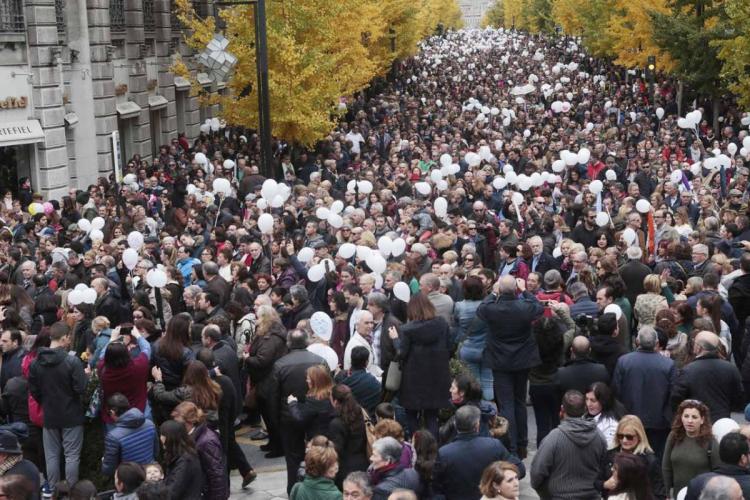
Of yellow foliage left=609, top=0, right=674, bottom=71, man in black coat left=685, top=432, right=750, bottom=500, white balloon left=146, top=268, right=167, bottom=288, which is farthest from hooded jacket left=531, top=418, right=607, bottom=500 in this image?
yellow foliage left=609, top=0, right=674, bottom=71

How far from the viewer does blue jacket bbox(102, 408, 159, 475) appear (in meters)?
9.27

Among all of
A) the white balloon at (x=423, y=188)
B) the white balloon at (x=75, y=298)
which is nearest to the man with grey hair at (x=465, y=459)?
the white balloon at (x=75, y=298)

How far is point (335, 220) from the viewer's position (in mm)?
16969

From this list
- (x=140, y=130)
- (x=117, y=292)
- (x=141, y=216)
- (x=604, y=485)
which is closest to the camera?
(x=604, y=485)

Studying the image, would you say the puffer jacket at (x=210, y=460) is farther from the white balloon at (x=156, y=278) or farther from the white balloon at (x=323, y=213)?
the white balloon at (x=323, y=213)

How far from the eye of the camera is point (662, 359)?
32.8 feet

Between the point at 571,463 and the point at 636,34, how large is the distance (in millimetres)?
41517

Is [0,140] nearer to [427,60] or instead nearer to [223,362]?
[223,362]

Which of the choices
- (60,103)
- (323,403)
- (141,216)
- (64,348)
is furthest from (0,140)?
(323,403)

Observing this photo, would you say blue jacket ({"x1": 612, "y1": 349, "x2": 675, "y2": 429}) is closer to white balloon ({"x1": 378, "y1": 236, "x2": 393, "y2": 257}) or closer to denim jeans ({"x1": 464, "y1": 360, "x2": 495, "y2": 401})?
denim jeans ({"x1": 464, "y1": 360, "x2": 495, "y2": 401})

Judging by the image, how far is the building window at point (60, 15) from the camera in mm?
29277

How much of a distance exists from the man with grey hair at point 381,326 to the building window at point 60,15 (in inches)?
793

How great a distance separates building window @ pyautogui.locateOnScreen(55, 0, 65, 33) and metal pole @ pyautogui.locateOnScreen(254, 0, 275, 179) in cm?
822

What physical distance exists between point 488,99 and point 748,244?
33.2 metres
